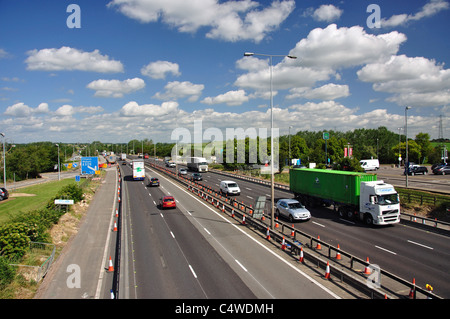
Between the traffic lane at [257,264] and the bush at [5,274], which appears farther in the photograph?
the bush at [5,274]

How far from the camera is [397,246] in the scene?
58.7 ft

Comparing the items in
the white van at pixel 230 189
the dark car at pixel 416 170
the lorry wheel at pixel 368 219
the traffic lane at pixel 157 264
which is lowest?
the traffic lane at pixel 157 264

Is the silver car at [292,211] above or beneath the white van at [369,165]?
beneath

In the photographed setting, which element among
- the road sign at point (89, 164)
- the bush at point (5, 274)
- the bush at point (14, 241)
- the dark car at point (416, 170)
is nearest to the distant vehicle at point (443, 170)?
the dark car at point (416, 170)

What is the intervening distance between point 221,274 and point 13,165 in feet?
329

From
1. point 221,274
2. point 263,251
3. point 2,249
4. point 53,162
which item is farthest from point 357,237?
point 53,162

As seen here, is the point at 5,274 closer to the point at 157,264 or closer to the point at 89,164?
the point at 157,264

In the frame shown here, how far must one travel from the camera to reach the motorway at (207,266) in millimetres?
12242

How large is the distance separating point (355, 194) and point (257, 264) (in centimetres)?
1285

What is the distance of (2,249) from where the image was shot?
58.3ft

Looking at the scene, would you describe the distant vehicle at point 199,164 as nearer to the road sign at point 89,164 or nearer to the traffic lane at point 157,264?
the road sign at point 89,164

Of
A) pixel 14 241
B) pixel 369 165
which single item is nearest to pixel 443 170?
A: pixel 369 165
